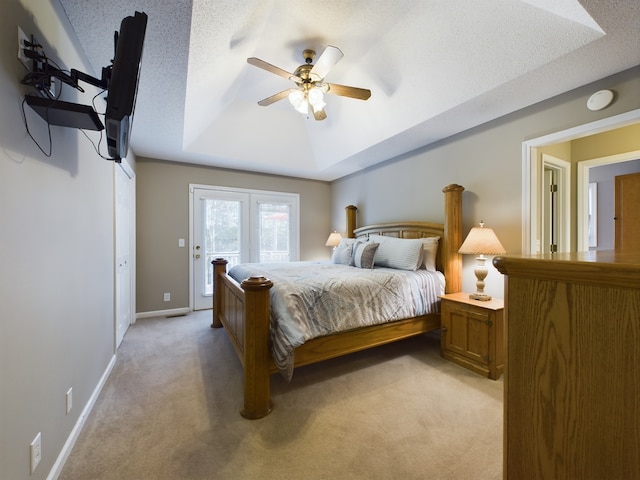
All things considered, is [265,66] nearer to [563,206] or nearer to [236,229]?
[236,229]

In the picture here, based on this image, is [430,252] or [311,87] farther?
[430,252]

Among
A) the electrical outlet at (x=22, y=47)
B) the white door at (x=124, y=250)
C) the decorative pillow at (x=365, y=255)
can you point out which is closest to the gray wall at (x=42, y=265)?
the electrical outlet at (x=22, y=47)

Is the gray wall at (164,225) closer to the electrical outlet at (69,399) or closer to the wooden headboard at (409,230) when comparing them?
the wooden headboard at (409,230)

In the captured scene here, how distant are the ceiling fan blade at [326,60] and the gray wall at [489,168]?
5.96 ft

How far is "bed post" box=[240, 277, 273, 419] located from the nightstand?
5.95 feet

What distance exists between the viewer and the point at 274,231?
5.14m

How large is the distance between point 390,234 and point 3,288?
376cm

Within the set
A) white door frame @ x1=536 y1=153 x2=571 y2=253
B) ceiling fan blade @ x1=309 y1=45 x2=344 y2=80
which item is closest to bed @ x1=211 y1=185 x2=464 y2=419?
white door frame @ x1=536 y1=153 x2=571 y2=253

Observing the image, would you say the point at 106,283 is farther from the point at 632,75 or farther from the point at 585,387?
the point at 632,75

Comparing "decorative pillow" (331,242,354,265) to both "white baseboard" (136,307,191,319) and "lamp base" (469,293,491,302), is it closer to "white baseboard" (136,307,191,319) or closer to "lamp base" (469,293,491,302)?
"lamp base" (469,293,491,302)

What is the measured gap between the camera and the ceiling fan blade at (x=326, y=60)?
209cm

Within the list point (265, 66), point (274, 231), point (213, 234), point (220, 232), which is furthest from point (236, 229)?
point (265, 66)

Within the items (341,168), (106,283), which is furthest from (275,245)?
(106,283)

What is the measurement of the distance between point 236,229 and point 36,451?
3743 mm
